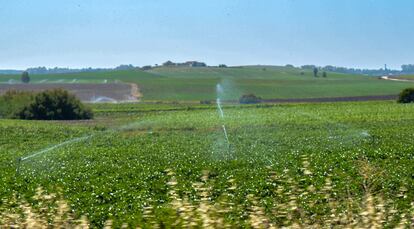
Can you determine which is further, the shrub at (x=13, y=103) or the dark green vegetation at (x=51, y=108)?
the shrub at (x=13, y=103)

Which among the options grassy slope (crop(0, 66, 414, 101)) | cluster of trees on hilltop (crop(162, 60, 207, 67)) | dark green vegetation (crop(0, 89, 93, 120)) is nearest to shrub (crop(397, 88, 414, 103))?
grassy slope (crop(0, 66, 414, 101))

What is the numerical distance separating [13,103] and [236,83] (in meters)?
43.3

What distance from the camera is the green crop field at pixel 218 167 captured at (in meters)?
7.87

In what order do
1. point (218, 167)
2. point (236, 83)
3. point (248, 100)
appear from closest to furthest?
point (218, 167) → point (248, 100) → point (236, 83)

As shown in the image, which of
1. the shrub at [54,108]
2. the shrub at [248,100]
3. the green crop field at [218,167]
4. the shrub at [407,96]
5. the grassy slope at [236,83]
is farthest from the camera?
the grassy slope at [236,83]

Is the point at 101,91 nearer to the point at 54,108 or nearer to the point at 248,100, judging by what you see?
the point at 248,100

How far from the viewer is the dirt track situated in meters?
78.1

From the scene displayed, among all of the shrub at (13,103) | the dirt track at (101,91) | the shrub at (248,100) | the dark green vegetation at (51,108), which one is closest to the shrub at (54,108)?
the dark green vegetation at (51,108)

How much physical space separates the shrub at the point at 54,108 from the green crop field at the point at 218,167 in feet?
54.5

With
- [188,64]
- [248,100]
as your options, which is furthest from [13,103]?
[188,64]

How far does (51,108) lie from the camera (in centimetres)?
5316

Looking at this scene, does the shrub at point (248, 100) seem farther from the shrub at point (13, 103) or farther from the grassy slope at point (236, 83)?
the shrub at point (13, 103)

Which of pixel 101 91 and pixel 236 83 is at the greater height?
pixel 236 83

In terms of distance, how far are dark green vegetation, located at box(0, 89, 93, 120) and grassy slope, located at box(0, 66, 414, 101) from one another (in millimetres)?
21222
